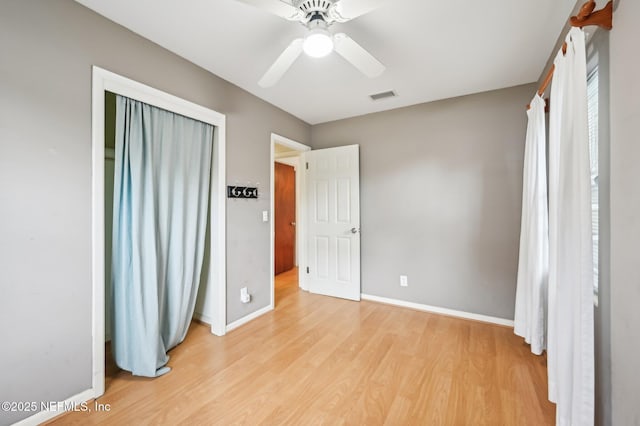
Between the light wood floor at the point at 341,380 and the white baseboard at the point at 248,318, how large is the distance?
7 cm

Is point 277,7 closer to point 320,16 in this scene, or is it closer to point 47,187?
point 320,16

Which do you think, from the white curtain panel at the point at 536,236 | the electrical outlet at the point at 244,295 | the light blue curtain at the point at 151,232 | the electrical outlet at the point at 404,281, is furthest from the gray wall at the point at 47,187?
the white curtain panel at the point at 536,236

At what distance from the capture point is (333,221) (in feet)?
11.5

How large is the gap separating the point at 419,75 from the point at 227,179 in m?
2.07

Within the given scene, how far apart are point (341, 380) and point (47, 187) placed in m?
2.18

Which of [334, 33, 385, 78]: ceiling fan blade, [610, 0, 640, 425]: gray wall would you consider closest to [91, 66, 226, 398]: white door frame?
[334, 33, 385, 78]: ceiling fan blade

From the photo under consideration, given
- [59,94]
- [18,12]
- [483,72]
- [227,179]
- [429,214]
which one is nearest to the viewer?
[18,12]

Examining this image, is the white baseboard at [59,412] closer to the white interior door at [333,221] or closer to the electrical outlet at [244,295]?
the electrical outlet at [244,295]

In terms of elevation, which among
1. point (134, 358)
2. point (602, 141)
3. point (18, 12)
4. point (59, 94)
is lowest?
point (134, 358)

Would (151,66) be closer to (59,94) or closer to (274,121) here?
(59,94)

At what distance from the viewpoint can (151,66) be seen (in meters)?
1.91

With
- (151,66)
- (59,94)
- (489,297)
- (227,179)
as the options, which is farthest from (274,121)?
(489,297)

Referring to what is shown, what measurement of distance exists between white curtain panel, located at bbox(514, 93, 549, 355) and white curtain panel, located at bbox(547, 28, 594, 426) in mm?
670

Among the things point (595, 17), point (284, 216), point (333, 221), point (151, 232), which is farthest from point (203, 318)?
point (595, 17)
